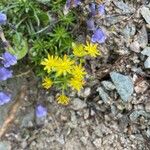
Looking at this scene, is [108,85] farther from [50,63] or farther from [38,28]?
[38,28]

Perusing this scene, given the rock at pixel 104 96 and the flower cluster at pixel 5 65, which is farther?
the rock at pixel 104 96

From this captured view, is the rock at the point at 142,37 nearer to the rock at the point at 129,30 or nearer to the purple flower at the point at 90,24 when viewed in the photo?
the rock at the point at 129,30

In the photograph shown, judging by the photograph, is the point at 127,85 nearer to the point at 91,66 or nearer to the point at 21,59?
the point at 91,66

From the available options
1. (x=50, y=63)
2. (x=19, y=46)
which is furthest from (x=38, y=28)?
(x=50, y=63)

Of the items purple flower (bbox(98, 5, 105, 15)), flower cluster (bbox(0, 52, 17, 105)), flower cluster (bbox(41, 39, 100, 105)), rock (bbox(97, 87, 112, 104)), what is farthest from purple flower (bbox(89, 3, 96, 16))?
flower cluster (bbox(0, 52, 17, 105))

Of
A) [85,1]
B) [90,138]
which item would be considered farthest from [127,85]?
[85,1]

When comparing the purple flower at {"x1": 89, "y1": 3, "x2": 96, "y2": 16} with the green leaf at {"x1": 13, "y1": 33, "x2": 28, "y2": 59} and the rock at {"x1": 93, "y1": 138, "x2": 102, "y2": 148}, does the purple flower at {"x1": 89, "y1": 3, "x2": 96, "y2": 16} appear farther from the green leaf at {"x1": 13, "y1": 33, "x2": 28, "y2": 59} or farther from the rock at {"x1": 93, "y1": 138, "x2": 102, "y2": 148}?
the rock at {"x1": 93, "y1": 138, "x2": 102, "y2": 148}

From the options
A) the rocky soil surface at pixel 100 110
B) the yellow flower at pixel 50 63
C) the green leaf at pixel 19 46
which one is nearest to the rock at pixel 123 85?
the rocky soil surface at pixel 100 110
